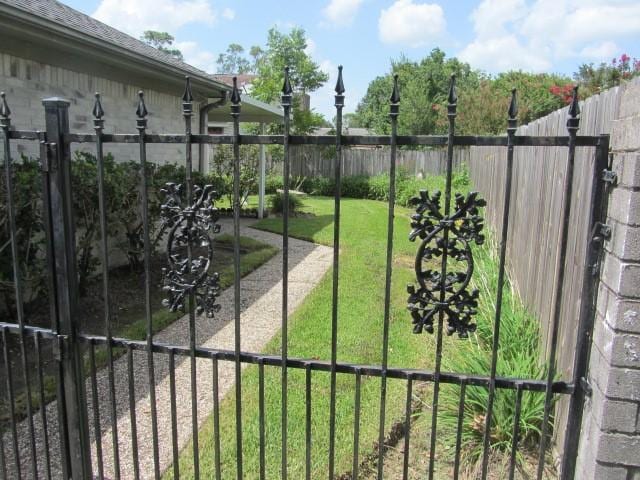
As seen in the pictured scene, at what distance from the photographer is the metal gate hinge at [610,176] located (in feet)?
5.57

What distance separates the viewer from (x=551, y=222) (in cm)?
374

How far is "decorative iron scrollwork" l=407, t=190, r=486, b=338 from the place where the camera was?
1750 mm

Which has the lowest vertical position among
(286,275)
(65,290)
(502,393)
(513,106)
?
(502,393)

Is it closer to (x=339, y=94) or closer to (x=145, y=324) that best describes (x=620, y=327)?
(x=339, y=94)

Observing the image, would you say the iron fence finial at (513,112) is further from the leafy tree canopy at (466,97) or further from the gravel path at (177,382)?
the leafy tree canopy at (466,97)

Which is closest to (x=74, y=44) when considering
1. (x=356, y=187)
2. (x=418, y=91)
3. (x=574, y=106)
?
(x=574, y=106)

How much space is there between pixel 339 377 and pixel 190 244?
2418 millimetres

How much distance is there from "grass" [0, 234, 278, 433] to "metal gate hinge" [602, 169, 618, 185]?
9.24 ft

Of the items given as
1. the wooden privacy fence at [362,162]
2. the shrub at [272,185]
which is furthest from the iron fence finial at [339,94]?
the wooden privacy fence at [362,162]

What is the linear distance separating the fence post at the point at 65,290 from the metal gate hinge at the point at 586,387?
2088 millimetres

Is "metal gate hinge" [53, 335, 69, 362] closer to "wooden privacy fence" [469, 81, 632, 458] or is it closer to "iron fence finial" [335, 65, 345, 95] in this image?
"iron fence finial" [335, 65, 345, 95]

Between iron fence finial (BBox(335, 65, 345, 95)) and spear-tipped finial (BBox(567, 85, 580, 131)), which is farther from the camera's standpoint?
iron fence finial (BBox(335, 65, 345, 95))

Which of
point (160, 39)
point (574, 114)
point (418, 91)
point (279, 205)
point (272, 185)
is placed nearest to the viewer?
point (574, 114)

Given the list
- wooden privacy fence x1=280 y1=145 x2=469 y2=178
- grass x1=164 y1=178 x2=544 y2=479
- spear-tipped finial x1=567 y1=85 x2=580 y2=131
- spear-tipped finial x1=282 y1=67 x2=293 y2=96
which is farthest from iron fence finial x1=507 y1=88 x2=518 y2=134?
wooden privacy fence x1=280 y1=145 x2=469 y2=178
